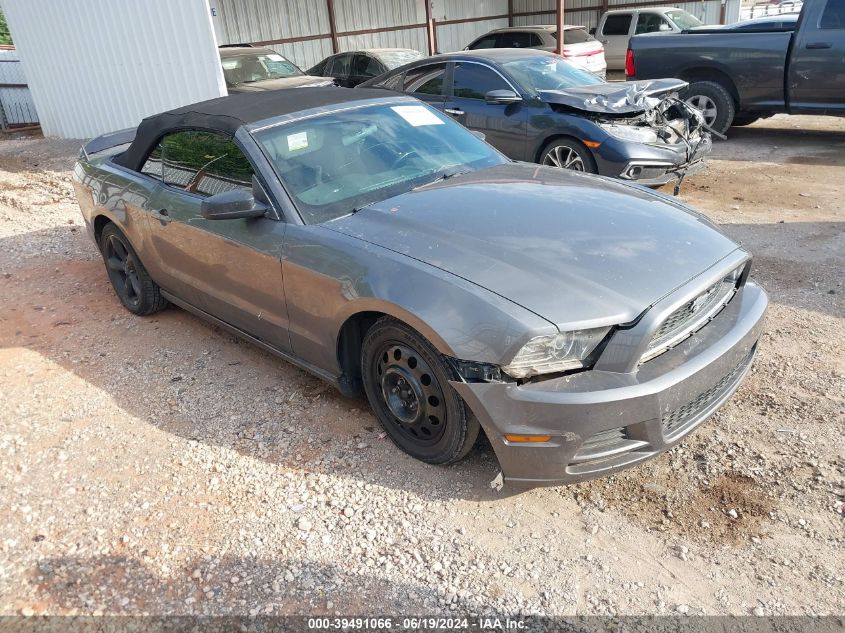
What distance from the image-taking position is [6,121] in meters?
15.3

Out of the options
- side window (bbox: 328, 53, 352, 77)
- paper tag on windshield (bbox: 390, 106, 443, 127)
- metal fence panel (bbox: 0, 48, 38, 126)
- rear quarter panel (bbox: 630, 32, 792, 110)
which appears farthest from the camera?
metal fence panel (bbox: 0, 48, 38, 126)

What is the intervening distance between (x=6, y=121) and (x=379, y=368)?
15.8 metres

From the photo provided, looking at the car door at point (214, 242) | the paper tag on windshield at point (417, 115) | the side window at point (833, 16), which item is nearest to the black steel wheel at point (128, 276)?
the car door at point (214, 242)

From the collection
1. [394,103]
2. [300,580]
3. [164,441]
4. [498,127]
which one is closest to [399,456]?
[300,580]

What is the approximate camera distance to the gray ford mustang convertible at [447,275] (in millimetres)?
2641

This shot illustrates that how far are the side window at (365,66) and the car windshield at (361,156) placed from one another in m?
9.68

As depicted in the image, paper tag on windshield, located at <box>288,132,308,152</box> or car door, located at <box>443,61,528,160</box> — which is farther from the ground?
paper tag on windshield, located at <box>288,132,308,152</box>

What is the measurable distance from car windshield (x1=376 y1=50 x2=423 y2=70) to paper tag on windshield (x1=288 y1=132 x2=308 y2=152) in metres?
10.1

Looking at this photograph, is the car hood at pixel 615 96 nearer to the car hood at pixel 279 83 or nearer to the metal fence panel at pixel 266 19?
the car hood at pixel 279 83

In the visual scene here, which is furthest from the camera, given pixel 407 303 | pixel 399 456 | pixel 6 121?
pixel 6 121

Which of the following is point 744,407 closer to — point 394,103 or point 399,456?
point 399,456

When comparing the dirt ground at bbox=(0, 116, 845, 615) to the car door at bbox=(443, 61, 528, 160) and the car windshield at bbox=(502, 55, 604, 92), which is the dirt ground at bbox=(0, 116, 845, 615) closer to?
the car door at bbox=(443, 61, 528, 160)

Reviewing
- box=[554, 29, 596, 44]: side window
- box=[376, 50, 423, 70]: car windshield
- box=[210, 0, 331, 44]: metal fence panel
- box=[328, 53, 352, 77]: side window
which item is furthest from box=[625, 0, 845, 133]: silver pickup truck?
box=[210, 0, 331, 44]: metal fence panel

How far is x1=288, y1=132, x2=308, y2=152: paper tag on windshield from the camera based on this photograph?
3.75 m
